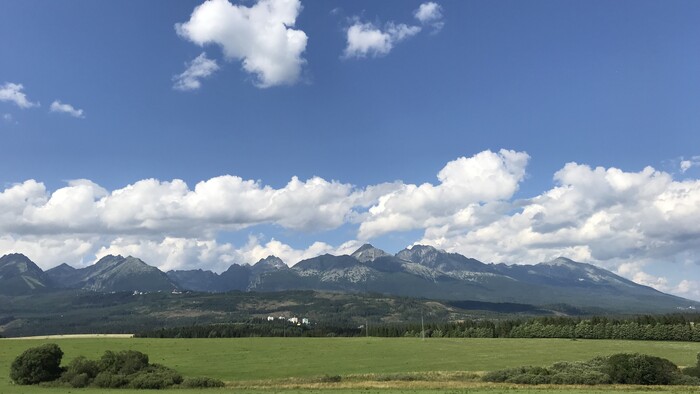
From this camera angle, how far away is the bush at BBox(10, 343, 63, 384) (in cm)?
7769

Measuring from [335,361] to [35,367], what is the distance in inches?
2074

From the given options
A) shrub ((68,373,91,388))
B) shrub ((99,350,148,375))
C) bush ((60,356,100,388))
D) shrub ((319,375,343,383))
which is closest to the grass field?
shrub ((319,375,343,383))

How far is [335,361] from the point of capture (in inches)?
4092

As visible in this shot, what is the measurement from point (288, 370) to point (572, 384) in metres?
46.8

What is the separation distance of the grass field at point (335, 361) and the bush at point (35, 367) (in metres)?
2.26

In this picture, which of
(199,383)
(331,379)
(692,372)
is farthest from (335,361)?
(692,372)

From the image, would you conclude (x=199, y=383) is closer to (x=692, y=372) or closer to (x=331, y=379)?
(x=331, y=379)

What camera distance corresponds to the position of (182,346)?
137875mm

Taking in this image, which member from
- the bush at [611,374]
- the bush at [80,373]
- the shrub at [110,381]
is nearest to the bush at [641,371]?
the bush at [611,374]

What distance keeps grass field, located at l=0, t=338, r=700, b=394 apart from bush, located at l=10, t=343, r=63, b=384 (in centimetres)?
226

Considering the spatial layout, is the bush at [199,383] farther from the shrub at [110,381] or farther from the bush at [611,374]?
the bush at [611,374]

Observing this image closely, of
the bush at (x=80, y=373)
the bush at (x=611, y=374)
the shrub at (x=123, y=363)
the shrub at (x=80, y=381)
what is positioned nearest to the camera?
the bush at (x=611, y=374)

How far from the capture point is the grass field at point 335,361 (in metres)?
68.3

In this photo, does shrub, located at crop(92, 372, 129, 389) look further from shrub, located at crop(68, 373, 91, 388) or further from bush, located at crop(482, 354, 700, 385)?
bush, located at crop(482, 354, 700, 385)
